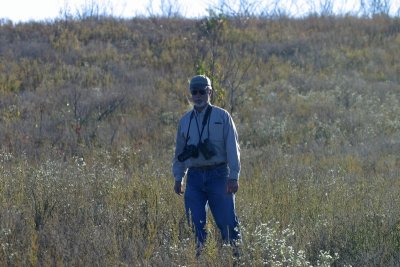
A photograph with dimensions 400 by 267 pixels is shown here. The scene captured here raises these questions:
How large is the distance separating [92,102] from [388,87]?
9.19 m

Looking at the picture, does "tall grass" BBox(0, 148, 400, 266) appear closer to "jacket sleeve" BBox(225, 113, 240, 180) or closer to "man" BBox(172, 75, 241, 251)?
"man" BBox(172, 75, 241, 251)

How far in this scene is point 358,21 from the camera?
31031 millimetres

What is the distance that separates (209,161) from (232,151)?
228 mm

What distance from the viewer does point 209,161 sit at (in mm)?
6270

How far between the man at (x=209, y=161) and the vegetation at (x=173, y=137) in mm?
288

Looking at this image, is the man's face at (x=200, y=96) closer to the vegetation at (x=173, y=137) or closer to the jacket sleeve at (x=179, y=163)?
the jacket sleeve at (x=179, y=163)

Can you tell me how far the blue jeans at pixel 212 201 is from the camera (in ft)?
20.5

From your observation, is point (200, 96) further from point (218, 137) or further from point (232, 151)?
point (232, 151)

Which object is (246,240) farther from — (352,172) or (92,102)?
(92,102)

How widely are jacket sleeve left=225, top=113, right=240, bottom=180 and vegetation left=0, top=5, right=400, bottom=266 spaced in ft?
1.82

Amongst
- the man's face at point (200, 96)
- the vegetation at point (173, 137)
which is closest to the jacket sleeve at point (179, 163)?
the man's face at point (200, 96)

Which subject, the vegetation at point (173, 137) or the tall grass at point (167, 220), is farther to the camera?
the vegetation at point (173, 137)

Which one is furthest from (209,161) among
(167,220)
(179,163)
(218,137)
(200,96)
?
(167,220)

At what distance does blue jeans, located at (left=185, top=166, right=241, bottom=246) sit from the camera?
20.5 ft
